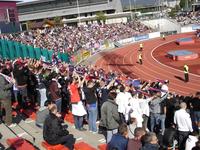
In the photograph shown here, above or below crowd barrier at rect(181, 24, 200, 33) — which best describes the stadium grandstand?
above

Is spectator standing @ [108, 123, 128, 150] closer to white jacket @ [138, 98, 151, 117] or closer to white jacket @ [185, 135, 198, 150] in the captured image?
white jacket @ [185, 135, 198, 150]

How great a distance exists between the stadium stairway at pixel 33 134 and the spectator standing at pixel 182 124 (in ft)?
6.67

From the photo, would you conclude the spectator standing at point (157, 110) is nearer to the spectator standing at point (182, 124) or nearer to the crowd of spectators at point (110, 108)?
the crowd of spectators at point (110, 108)

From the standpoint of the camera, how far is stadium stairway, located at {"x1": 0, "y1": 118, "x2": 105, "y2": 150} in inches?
367

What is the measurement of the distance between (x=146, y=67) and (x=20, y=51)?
1815 centimetres

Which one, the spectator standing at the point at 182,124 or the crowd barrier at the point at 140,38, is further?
the crowd barrier at the point at 140,38

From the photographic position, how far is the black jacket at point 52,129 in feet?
25.5

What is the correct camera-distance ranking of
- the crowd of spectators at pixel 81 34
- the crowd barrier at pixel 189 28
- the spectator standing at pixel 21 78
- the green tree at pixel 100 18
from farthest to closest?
the green tree at pixel 100 18 → the crowd barrier at pixel 189 28 → the crowd of spectators at pixel 81 34 → the spectator standing at pixel 21 78

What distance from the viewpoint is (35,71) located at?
1307 centimetres

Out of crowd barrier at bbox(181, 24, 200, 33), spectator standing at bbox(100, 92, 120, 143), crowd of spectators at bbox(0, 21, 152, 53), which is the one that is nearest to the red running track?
crowd of spectators at bbox(0, 21, 152, 53)

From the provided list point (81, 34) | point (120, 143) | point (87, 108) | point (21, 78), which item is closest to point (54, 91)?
point (87, 108)

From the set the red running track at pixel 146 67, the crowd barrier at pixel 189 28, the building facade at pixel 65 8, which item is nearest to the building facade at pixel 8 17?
the red running track at pixel 146 67

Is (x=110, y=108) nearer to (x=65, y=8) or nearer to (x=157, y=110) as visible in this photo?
(x=157, y=110)

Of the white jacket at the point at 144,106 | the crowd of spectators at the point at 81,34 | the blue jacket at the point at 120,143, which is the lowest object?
the crowd of spectators at the point at 81,34
